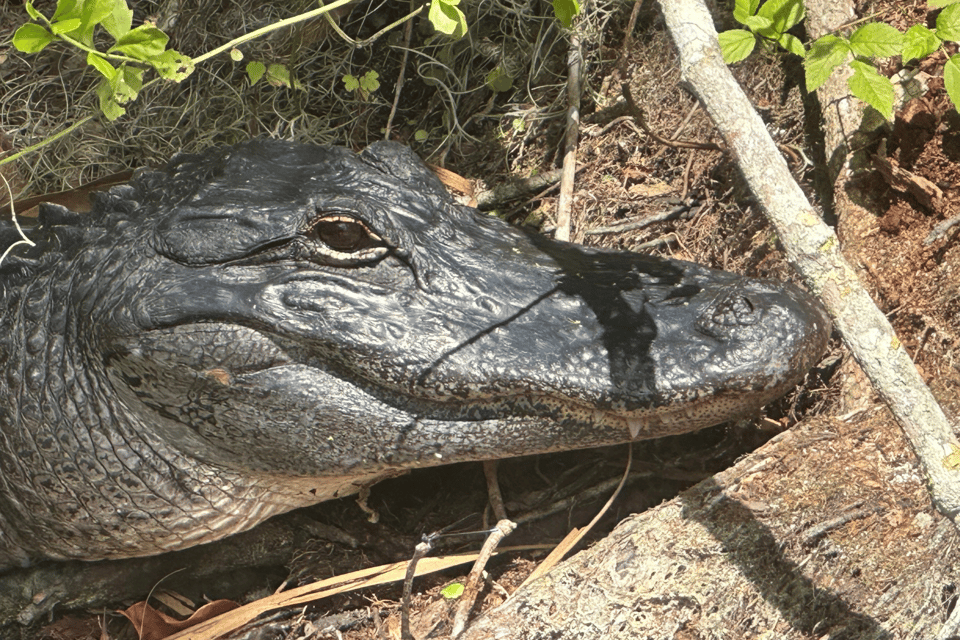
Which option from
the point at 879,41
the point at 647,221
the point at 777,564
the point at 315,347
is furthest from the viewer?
the point at 647,221

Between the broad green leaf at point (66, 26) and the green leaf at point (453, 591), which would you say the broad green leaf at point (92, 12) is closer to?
the broad green leaf at point (66, 26)

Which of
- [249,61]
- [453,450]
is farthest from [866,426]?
[249,61]

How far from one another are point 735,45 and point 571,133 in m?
1.17

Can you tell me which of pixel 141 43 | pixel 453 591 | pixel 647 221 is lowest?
pixel 453 591

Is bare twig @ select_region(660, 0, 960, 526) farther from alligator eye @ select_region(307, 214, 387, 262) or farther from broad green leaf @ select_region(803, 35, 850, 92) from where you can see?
alligator eye @ select_region(307, 214, 387, 262)

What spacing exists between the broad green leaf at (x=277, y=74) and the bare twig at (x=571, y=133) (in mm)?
1244

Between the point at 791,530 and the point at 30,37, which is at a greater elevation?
the point at 30,37

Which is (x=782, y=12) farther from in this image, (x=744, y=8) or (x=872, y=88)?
(x=872, y=88)

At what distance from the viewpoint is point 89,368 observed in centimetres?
279

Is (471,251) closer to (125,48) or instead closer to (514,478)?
(514,478)

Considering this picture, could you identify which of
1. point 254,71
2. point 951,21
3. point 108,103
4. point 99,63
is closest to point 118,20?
point 99,63

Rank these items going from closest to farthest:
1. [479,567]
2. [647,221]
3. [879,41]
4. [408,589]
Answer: [408,589] → [879,41] → [479,567] → [647,221]

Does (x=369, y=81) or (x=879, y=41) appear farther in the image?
(x=369, y=81)

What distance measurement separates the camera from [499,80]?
4.06 m
